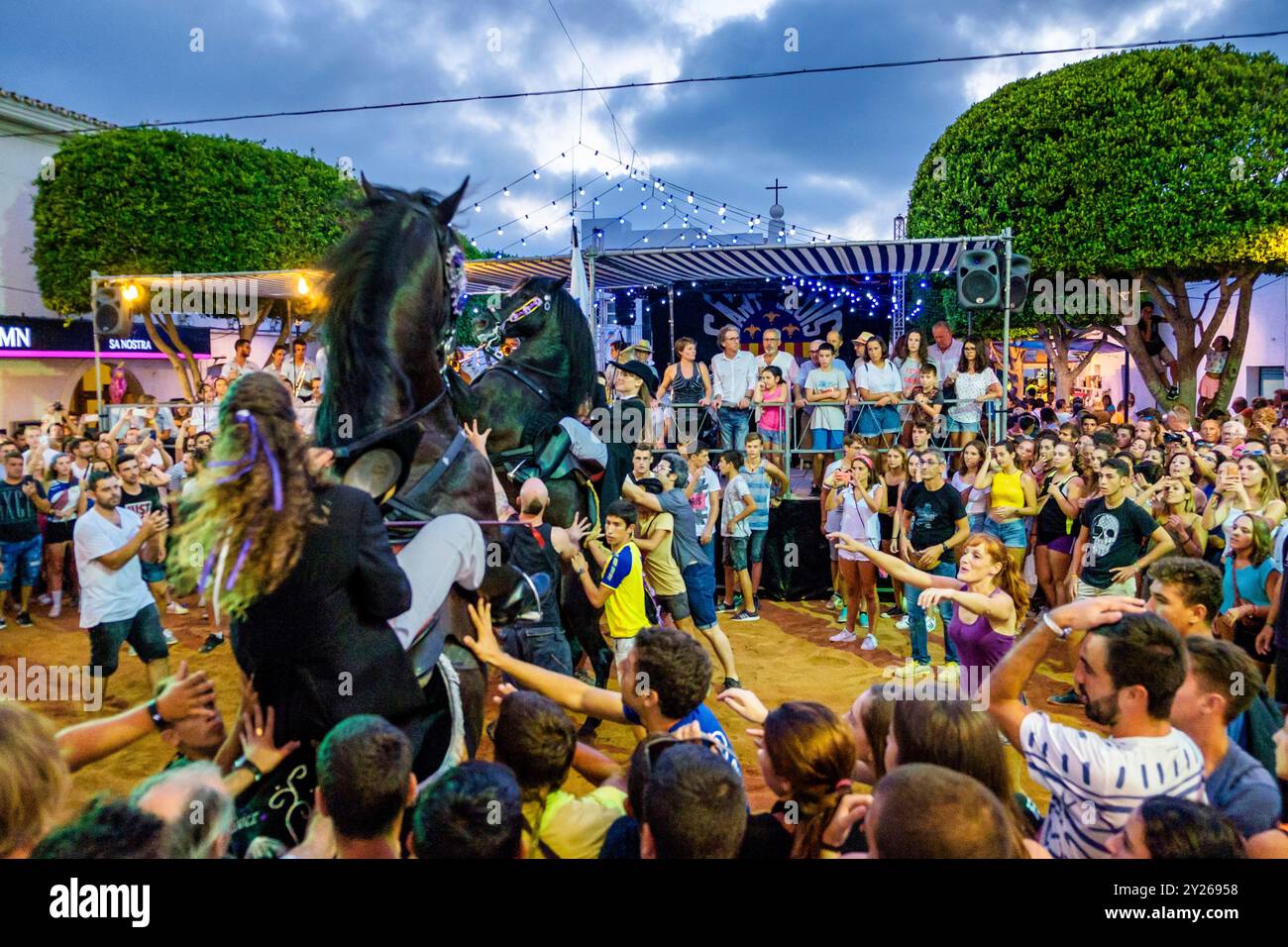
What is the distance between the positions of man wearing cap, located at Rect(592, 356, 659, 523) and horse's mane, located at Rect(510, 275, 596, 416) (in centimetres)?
69

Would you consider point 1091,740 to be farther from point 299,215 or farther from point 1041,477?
point 299,215

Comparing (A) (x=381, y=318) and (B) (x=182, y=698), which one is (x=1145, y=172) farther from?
(B) (x=182, y=698)

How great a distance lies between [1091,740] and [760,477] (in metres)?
6.48

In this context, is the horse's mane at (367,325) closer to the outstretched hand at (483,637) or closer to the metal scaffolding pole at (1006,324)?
the outstretched hand at (483,637)

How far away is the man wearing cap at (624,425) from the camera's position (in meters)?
6.20

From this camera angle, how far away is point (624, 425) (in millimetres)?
7230

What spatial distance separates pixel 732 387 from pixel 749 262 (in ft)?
6.69

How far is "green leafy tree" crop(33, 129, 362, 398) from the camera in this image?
1734 cm

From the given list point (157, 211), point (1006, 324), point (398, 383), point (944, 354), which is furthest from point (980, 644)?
point (157, 211)

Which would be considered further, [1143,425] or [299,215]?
[299,215]
